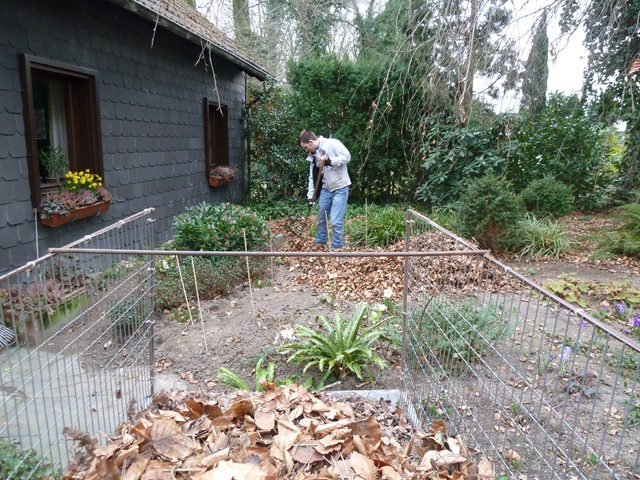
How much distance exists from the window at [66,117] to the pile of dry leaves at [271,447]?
3.54 metres

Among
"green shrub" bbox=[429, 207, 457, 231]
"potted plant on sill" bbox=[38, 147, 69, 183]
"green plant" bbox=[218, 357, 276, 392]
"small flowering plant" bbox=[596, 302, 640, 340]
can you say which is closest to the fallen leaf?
"green plant" bbox=[218, 357, 276, 392]

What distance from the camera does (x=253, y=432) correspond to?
2414 millimetres

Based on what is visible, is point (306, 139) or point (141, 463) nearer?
point (141, 463)

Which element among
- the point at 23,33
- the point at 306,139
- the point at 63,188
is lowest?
the point at 63,188

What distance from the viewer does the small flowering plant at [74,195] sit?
15.9 ft

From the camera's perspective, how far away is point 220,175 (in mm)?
9516

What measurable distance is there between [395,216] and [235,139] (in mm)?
4874

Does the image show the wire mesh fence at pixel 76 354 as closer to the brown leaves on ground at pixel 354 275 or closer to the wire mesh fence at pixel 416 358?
the wire mesh fence at pixel 416 358

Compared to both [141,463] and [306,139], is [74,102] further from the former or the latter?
[141,463]

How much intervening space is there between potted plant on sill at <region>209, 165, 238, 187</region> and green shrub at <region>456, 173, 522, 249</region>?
471 centimetres

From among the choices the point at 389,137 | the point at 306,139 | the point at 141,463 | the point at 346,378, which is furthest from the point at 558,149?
the point at 141,463

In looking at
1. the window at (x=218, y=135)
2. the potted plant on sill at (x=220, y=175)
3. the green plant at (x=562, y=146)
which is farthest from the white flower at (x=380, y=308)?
the window at (x=218, y=135)

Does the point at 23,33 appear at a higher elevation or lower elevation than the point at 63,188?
higher

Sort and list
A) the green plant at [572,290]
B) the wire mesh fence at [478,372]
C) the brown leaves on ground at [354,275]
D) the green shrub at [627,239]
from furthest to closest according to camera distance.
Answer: the green shrub at [627,239] < the brown leaves on ground at [354,275] < the green plant at [572,290] < the wire mesh fence at [478,372]
